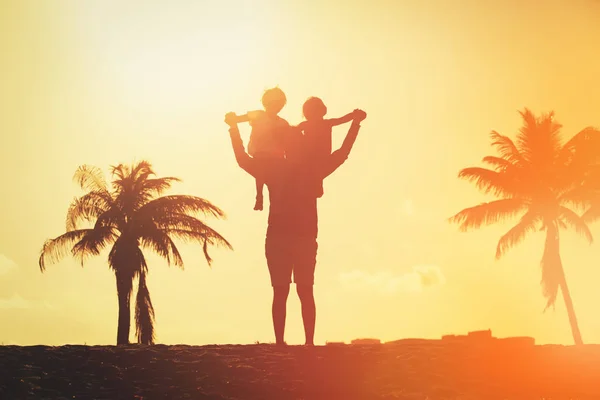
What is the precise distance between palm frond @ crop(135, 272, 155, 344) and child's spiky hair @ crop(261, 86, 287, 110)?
1782 cm

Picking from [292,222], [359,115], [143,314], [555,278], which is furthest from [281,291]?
[555,278]

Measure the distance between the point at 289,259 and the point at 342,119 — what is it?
1.96 m

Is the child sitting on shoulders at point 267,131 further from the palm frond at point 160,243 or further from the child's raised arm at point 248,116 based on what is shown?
the palm frond at point 160,243

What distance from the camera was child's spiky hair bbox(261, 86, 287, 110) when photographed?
9.41 meters

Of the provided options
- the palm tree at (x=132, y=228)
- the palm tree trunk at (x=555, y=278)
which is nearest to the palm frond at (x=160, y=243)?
the palm tree at (x=132, y=228)

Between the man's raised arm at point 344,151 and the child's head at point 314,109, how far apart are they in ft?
1.43

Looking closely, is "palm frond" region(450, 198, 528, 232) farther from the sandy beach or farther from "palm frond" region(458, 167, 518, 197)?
the sandy beach

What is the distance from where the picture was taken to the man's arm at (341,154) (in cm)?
943

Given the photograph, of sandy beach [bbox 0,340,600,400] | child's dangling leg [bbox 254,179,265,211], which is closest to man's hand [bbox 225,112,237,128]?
child's dangling leg [bbox 254,179,265,211]

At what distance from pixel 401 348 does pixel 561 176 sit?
24604 mm

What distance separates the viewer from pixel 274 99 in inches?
370

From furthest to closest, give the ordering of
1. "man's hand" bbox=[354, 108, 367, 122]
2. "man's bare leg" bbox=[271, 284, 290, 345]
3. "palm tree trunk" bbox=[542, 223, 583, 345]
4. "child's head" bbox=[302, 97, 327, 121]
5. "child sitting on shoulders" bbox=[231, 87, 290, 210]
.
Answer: "palm tree trunk" bbox=[542, 223, 583, 345]
"man's hand" bbox=[354, 108, 367, 122]
"child's head" bbox=[302, 97, 327, 121]
"child sitting on shoulders" bbox=[231, 87, 290, 210]
"man's bare leg" bbox=[271, 284, 290, 345]

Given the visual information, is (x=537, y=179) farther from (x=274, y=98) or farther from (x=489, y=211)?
(x=274, y=98)

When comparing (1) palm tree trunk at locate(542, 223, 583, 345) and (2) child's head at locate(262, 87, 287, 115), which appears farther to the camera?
(1) palm tree trunk at locate(542, 223, 583, 345)
